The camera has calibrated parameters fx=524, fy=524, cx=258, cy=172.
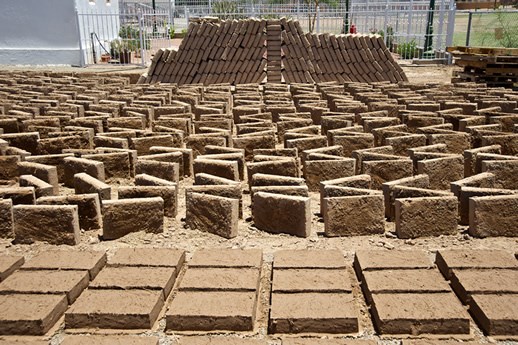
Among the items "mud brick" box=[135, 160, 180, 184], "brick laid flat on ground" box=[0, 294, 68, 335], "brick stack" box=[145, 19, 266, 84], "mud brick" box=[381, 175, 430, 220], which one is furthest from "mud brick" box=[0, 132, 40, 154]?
→ "brick stack" box=[145, 19, 266, 84]

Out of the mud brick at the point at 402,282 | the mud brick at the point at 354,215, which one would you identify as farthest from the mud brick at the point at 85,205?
the mud brick at the point at 402,282

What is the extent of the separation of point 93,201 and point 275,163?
173 centimetres

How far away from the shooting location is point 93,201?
14.3 feet

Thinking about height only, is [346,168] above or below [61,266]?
above

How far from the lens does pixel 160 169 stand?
16.8 ft

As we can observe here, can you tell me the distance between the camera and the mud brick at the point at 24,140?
6.38 metres

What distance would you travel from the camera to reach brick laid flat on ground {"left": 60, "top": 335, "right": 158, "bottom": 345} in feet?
9.17

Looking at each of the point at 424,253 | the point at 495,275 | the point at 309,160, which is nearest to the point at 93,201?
the point at 309,160

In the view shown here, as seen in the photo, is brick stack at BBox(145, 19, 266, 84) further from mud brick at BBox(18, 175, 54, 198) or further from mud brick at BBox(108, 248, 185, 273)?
mud brick at BBox(108, 248, 185, 273)

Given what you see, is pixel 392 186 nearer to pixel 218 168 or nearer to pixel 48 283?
pixel 218 168

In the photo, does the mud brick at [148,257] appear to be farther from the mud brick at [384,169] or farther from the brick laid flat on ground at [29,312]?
Answer: the mud brick at [384,169]

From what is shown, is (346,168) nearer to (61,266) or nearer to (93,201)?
(93,201)

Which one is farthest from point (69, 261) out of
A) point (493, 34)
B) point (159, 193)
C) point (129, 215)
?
point (493, 34)

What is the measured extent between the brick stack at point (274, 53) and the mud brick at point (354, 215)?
8844 millimetres
